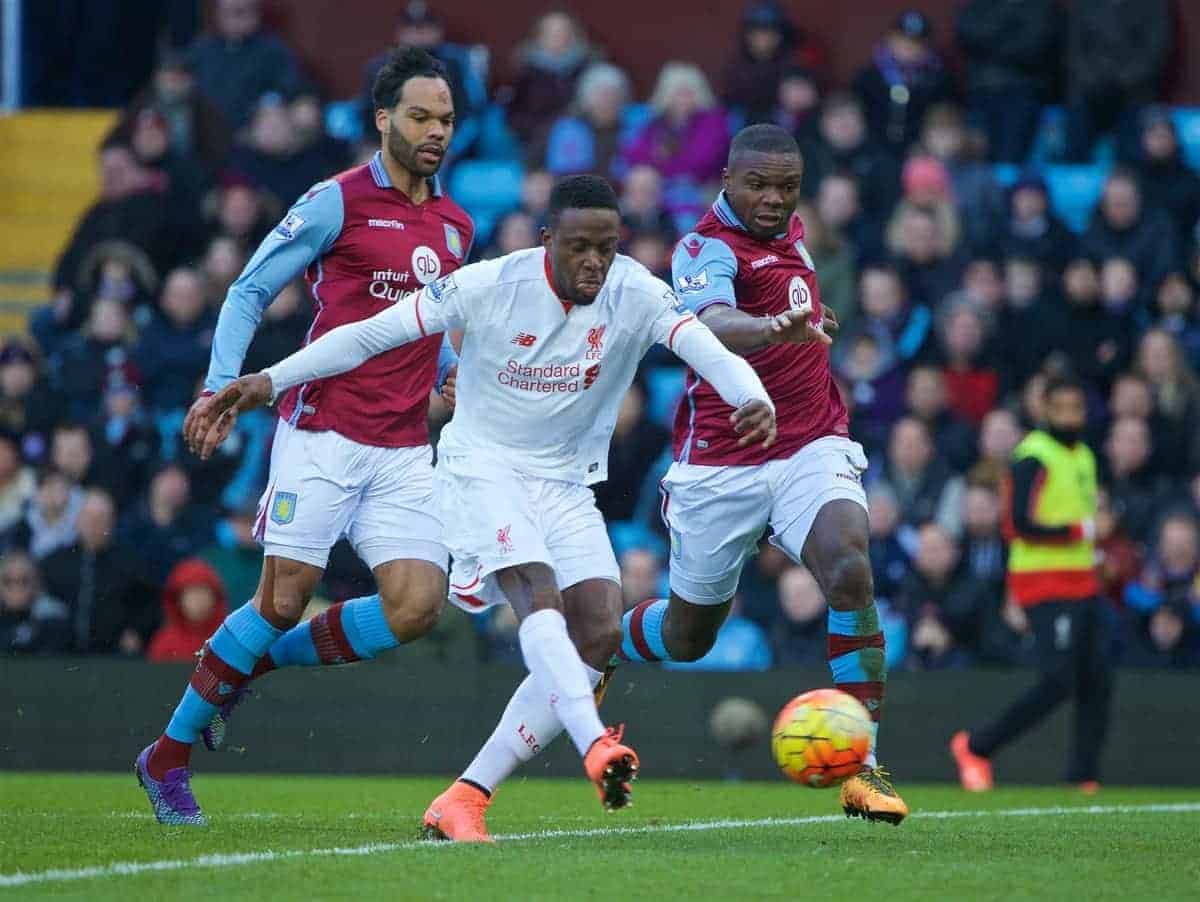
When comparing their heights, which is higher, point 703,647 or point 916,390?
point 916,390

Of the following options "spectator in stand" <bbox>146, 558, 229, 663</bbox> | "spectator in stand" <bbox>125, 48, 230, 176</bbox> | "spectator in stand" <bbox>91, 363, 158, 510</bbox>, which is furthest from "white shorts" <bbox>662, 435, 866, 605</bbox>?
"spectator in stand" <bbox>125, 48, 230, 176</bbox>

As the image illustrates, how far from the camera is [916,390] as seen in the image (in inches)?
563

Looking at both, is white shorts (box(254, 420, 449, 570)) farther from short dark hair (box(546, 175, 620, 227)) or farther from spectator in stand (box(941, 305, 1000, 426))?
spectator in stand (box(941, 305, 1000, 426))

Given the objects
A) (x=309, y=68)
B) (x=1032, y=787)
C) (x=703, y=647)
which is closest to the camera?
(x=703, y=647)

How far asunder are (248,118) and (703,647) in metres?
9.49

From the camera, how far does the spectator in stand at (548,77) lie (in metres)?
17.5

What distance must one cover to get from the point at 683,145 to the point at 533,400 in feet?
28.7

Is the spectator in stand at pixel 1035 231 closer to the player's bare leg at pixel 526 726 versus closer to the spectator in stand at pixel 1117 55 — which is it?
the spectator in stand at pixel 1117 55

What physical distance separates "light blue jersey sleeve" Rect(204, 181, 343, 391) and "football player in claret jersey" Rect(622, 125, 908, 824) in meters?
1.34

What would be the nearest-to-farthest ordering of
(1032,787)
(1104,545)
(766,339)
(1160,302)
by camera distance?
(766,339) → (1032,787) → (1104,545) → (1160,302)

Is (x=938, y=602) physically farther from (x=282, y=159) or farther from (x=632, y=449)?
(x=282, y=159)

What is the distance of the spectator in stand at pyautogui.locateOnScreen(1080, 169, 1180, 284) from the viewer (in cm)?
1502

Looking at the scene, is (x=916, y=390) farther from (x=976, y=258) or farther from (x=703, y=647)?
(x=703, y=647)

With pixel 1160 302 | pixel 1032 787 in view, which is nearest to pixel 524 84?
pixel 1160 302
